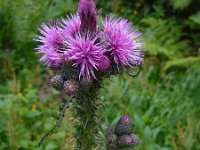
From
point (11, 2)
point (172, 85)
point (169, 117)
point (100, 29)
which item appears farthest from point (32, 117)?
point (100, 29)

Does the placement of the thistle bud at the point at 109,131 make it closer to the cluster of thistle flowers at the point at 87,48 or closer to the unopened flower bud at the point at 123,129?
the unopened flower bud at the point at 123,129

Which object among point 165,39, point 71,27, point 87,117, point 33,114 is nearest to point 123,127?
point 87,117

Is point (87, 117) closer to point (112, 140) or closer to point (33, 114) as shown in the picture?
point (112, 140)

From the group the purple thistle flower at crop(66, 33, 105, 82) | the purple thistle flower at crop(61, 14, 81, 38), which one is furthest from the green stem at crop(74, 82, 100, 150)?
the purple thistle flower at crop(61, 14, 81, 38)

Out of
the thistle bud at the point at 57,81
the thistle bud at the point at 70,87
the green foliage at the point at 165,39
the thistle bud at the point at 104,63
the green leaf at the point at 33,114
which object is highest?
the green foliage at the point at 165,39

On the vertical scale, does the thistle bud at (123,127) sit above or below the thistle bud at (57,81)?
below

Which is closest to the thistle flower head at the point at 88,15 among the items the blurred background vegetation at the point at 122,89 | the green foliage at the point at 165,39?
the blurred background vegetation at the point at 122,89

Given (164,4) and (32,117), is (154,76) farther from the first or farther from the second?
(164,4)
